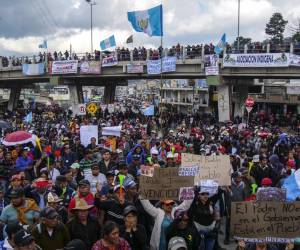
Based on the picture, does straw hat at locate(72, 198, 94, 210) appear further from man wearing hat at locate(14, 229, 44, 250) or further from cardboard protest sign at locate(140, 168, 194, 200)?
man wearing hat at locate(14, 229, 44, 250)

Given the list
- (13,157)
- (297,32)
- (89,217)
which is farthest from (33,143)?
(297,32)

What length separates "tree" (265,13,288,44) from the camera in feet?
229

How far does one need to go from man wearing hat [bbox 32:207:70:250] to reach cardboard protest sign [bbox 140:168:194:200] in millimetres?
1567

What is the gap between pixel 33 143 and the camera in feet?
40.7

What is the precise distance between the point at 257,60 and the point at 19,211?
79.5ft

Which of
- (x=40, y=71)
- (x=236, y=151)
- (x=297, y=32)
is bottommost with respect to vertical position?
(x=236, y=151)

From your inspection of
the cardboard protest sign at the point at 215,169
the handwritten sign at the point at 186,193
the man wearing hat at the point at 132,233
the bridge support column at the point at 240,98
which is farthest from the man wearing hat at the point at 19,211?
the bridge support column at the point at 240,98

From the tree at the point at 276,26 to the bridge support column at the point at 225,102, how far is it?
4112cm

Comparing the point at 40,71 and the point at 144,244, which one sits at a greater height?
the point at 40,71

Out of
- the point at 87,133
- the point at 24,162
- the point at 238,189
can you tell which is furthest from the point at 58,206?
the point at 87,133

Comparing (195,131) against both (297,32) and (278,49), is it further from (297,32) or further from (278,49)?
(297,32)

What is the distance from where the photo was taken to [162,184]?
6605 millimetres

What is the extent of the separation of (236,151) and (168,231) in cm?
952

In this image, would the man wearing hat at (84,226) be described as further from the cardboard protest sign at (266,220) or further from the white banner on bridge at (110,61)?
the white banner on bridge at (110,61)
